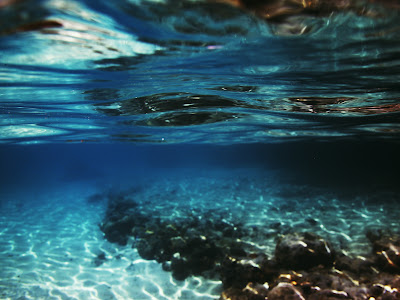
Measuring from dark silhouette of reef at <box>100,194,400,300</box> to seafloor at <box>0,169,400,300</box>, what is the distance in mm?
607

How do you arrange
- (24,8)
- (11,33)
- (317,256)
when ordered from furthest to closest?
(317,256) → (11,33) → (24,8)

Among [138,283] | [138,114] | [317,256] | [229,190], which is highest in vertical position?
[138,114]

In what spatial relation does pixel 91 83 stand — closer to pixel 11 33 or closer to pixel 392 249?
pixel 11 33

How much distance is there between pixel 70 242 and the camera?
13312 mm

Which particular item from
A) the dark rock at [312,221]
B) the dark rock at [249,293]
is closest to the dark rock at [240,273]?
the dark rock at [249,293]

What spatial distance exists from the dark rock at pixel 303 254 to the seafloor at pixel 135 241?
2.27m

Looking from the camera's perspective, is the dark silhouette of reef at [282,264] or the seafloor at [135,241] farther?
the seafloor at [135,241]

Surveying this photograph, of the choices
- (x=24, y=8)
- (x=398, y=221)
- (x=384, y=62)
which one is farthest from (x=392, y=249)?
(x=24, y=8)

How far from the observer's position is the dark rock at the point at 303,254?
723cm

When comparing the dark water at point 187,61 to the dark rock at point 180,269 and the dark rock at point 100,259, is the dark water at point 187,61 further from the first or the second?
the dark rock at point 100,259

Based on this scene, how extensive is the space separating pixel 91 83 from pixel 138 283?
769 centimetres

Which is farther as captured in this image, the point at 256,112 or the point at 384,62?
the point at 256,112

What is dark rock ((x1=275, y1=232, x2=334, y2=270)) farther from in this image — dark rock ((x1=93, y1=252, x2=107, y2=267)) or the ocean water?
dark rock ((x1=93, y1=252, x2=107, y2=267))

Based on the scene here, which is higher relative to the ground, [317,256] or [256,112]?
[256,112]
